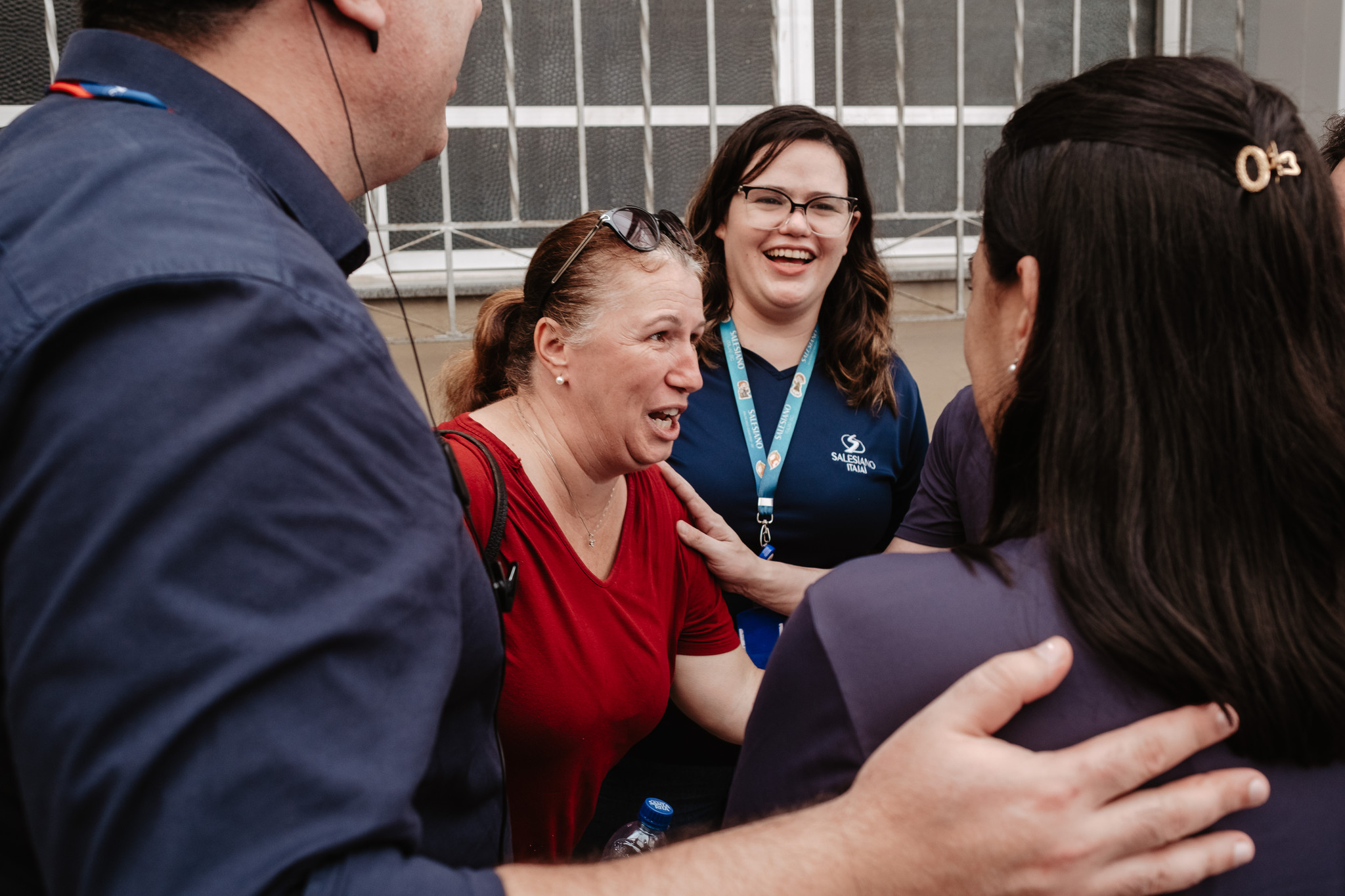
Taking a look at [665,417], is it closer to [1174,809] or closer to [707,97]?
[1174,809]

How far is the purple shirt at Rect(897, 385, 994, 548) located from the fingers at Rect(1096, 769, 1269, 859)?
3.93 feet

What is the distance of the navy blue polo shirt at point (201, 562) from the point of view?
0.58 meters

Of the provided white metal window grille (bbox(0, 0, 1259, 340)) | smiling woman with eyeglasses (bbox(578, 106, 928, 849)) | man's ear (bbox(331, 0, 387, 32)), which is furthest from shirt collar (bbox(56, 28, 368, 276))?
white metal window grille (bbox(0, 0, 1259, 340))

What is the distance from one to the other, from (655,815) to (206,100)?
1556mm

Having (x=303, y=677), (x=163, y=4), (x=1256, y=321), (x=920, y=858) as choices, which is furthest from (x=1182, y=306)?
(x=163, y=4)

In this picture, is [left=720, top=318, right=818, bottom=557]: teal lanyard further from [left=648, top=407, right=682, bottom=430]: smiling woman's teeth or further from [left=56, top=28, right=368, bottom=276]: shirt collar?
[left=56, top=28, right=368, bottom=276]: shirt collar

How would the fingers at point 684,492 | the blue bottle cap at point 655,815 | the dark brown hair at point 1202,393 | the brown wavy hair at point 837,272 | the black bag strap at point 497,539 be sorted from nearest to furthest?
the dark brown hair at point 1202,393
the black bag strap at point 497,539
the blue bottle cap at point 655,815
the fingers at point 684,492
the brown wavy hair at point 837,272

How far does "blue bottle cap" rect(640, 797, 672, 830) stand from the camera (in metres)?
1.92

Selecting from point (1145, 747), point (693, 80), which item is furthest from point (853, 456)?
point (693, 80)

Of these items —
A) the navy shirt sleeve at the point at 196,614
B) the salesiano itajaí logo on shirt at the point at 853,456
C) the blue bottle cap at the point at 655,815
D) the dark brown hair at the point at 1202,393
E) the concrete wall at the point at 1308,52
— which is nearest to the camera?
the navy shirt sleeve at the point at 196,614

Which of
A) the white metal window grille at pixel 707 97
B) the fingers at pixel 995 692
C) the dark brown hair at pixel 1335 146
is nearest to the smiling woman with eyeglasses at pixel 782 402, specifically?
the dark brown hair at pixel 1335 146

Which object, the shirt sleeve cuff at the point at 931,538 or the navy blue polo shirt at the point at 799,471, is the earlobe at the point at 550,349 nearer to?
the navy blue polo shirt at the point at 799,471

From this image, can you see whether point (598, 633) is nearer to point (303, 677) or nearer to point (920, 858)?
point (920, 858)

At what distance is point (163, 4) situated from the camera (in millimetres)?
872
